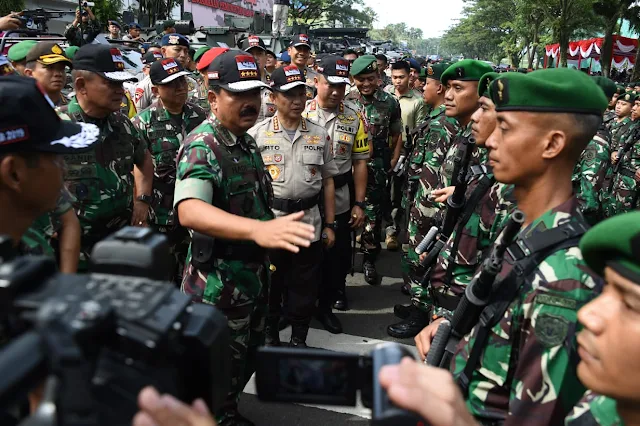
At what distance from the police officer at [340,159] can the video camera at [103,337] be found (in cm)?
374

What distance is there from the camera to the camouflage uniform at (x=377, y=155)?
231 inches

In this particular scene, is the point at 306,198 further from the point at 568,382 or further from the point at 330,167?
the point at 568,382

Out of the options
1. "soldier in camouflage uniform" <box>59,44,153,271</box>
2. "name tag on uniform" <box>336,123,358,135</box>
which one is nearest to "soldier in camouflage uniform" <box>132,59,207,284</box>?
"soldier in camouflage uniform" <box>59,44,153,271</box>

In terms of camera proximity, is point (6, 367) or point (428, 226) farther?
point (428, 226)

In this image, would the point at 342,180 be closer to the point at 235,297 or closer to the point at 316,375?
the point at 235,297

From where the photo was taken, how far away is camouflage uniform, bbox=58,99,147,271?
3.21 meters

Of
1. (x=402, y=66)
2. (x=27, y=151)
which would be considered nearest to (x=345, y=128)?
(x=402, y=66)

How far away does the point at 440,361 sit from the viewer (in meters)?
2.04

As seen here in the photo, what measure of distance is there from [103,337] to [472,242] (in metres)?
2.36

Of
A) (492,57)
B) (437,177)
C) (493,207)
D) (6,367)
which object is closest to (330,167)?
(437,177)

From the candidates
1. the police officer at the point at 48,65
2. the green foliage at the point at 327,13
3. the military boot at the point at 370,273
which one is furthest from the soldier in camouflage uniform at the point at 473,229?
the green foliage at the point at 327,13

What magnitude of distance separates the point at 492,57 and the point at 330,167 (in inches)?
3214

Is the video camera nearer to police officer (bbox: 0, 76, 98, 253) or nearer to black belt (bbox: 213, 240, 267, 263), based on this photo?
police officer (bbox: 0, 76, 98, 253)

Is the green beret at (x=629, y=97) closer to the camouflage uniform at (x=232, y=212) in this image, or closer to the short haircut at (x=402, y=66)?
the short haircut at (x=402, y=66)
